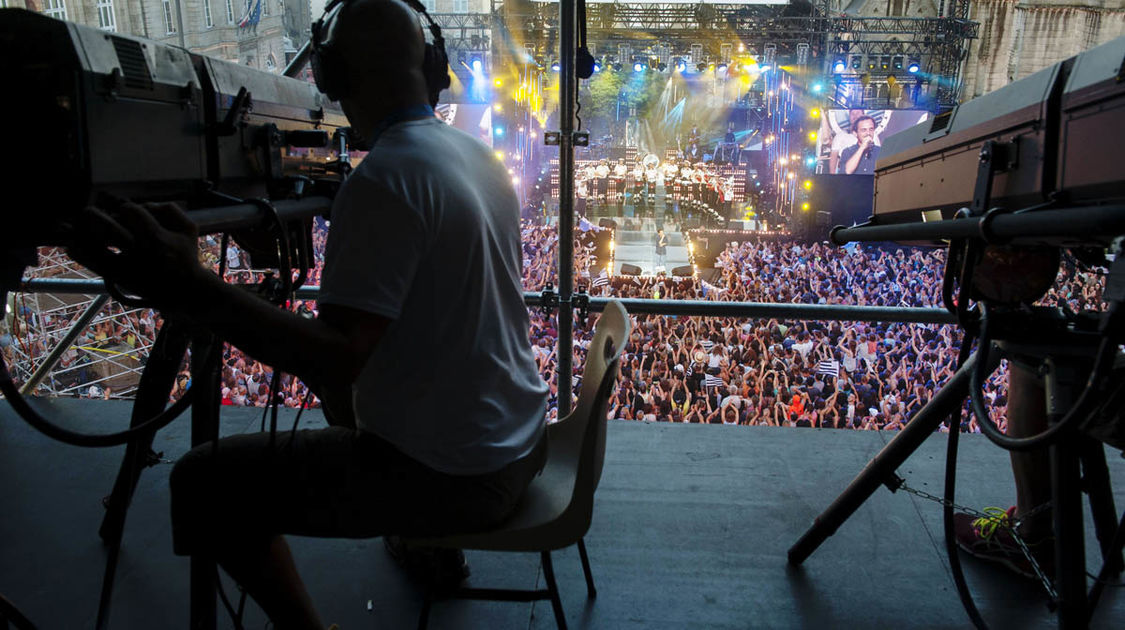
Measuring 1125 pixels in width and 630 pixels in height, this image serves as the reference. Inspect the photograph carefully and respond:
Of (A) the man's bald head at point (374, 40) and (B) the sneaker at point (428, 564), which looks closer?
(A) the man's bald head at point (374, 40)

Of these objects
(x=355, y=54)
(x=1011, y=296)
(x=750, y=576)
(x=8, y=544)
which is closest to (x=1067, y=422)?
(x=1011, y=296)

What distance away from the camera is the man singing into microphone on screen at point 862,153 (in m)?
11.8

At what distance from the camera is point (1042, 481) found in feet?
4.86

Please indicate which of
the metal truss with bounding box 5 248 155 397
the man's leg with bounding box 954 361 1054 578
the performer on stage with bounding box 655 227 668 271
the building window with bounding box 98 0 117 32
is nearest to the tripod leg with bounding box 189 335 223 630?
the man's leg with bounding box 954 361 1054 578

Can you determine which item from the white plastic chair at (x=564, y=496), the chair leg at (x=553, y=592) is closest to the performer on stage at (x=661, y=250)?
the white plastic chair at (x=564, y=496)

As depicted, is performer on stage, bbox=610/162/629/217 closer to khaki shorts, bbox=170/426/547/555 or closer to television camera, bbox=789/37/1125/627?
television camera, bbox=789/37/1125/627

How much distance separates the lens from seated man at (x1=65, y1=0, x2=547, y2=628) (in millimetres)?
861

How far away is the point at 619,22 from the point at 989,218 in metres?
10.2

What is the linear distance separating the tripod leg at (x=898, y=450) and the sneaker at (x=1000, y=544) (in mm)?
260

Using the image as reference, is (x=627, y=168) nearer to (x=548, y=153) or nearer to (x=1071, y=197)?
(x=548, y=153)

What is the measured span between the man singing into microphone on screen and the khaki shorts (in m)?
12.2

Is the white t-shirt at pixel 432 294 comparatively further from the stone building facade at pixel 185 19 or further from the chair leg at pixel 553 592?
the stone building facade at pixel 185 19

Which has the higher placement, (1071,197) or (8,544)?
(1071,197)

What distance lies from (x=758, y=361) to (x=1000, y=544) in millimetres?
3854
